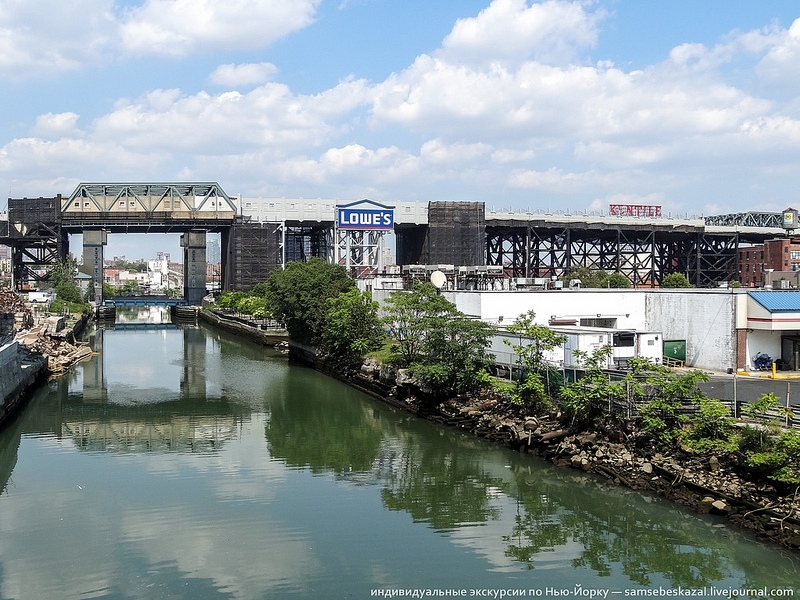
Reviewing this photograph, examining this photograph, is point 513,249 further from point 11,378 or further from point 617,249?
point 11,378

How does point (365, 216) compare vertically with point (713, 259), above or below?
above

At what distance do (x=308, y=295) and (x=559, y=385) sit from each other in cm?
2178

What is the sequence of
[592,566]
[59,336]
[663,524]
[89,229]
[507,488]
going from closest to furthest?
1. [592,566]
2. [663,524]
3. [507,488]
4. [59,336]
5. [89,229]

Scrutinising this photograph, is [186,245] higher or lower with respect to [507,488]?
higher

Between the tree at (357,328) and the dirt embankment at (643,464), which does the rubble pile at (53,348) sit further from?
the dirt embankment at (643,464)

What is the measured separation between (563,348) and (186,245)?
68821 mm

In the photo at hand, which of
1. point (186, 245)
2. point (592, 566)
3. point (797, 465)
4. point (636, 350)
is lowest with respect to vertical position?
point (592, 566)

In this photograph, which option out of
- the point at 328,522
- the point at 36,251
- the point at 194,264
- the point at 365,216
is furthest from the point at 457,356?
the point at 36,251

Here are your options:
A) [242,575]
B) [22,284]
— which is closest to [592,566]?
[242,575]

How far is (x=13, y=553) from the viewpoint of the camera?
548 inches

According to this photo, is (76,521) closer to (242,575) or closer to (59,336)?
(242,575)

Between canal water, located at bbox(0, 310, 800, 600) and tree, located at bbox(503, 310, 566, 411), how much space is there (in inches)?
67.9

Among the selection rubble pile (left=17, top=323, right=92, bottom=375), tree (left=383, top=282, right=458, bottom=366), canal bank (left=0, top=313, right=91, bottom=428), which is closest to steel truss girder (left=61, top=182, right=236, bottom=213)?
canal bank (left=0, top=313, right=91, bottom=428)

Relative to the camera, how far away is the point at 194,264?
282ft
